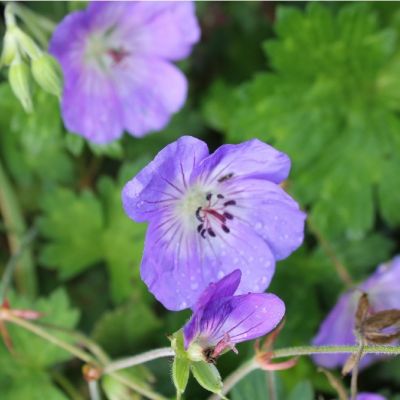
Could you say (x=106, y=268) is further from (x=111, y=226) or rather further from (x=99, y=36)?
(x=99, y=36)

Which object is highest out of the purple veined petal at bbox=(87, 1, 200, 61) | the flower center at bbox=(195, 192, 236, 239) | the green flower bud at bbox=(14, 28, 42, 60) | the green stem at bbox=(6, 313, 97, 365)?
A: the green flower bud at bbox=(14, 28, 42, 60)

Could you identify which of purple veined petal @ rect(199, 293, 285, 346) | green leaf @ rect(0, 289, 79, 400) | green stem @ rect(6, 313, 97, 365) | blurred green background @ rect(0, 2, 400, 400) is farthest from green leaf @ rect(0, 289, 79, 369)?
purple veined petal @ rect(199, 293, 285, 346)

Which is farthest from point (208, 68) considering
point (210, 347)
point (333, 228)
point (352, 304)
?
point (210, 347)

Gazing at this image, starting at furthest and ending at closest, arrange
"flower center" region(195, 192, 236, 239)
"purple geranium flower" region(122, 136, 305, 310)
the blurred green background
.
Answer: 1. the blurred green background
2. "flower center" region(195, 192, 236, 239)
3. "purple geranium flower" region(122, 136, 305, 310)

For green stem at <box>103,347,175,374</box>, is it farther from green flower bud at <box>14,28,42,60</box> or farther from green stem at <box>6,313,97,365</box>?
green flower bud at <box>14,28,42,60</box>

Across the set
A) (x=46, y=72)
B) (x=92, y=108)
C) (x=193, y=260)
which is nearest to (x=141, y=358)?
(x=193, y=260)

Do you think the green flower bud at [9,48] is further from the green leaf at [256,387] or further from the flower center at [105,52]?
the green leaf at [256,387]
